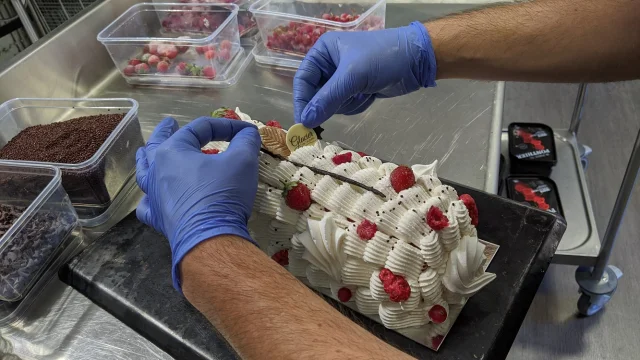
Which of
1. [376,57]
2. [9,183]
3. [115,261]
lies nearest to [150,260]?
[115,261]

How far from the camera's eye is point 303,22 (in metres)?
2.26

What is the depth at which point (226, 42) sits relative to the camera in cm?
235

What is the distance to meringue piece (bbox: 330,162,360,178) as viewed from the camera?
4.55ft

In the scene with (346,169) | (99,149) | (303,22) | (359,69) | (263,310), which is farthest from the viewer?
(303,22)

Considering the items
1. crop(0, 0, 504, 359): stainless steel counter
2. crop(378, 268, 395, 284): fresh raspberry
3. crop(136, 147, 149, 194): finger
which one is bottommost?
crop(0, 0, 504, 359): stainless steel counter

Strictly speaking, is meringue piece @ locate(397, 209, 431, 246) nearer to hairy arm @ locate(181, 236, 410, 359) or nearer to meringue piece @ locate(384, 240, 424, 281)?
meringue piece @ locate(384, 240, 424, 281)

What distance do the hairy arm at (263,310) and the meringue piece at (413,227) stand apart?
28 cm

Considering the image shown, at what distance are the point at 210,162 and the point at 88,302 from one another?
2.00ft

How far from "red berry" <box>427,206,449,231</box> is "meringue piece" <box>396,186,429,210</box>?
0.05 m

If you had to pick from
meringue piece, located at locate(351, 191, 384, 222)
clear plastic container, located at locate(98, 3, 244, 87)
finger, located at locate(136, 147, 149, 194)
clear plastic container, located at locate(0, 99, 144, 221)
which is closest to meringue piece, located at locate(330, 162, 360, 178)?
meringue piece, located at locate(351, 191, 384, 222)

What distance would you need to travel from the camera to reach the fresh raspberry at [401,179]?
4.30ft

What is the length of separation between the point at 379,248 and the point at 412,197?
0.54 feet

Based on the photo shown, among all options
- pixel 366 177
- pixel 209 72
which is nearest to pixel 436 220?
pixel 366 177

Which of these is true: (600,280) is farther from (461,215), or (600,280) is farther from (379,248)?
(379,248)
